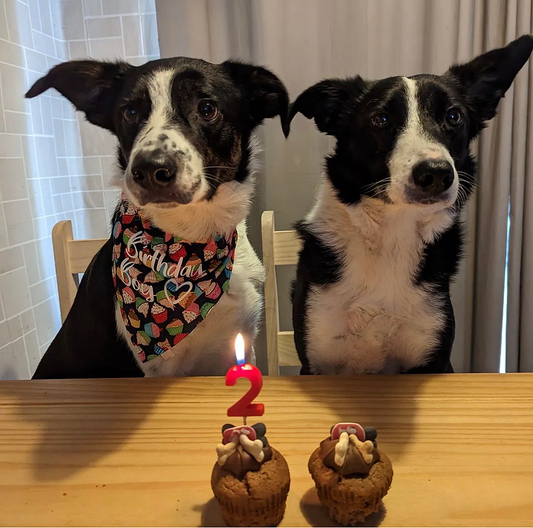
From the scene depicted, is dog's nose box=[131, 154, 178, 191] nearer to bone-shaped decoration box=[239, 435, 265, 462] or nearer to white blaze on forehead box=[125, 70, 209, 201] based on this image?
white blaze on forehead box=[125, 70, 209, 201]

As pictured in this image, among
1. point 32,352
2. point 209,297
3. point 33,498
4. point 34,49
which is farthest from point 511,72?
point 32,352

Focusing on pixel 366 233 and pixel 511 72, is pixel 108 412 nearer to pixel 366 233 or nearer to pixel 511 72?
pixel 366 233

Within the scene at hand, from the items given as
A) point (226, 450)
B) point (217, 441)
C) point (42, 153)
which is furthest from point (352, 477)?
point (42, 153)

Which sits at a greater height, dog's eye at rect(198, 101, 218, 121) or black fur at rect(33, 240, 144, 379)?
dog's eye at rect(198, 101, 218, 121)

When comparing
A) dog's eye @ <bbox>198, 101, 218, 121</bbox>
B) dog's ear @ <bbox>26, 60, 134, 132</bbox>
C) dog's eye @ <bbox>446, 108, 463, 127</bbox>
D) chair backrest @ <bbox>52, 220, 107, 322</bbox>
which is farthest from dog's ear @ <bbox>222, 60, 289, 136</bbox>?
chair backrest @ <bbox>52, 220, 107, 322</bbox>

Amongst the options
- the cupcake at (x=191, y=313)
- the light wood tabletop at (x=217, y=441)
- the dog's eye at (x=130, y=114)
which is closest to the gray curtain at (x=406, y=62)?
the dog's eye at (x=130, y=114)

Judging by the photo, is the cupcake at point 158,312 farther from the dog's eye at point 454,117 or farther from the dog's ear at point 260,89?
the dog's eye at point 454,117

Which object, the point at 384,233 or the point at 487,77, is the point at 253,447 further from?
the point at 487,77
